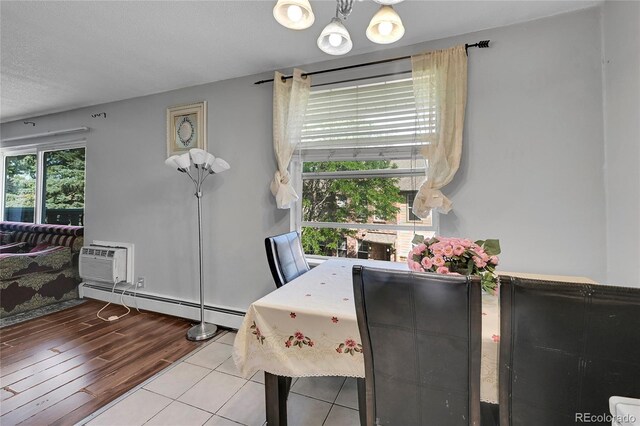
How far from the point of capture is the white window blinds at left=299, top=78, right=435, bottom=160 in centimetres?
216

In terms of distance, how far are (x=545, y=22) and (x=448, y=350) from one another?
220 cm

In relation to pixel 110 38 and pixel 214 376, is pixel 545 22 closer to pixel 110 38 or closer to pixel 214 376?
pixel 110 38

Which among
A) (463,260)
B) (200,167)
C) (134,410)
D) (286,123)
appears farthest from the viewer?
(200,167)

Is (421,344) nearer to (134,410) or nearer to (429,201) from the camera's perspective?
(429,201)

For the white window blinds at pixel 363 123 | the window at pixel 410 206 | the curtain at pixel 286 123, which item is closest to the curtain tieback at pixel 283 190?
the curtain at pixel 286 123

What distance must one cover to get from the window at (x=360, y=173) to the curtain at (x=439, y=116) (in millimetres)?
124

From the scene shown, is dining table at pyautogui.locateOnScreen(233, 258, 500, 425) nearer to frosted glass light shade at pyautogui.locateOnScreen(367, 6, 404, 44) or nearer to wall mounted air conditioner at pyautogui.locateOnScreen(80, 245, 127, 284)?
frosted glass light shade at pyautogui.locateOnScreen(367, 6, 404, 44)

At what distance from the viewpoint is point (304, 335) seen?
123 cm

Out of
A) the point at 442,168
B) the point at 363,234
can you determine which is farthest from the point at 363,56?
the point at 363,234

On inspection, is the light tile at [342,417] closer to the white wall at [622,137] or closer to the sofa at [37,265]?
the white wall at [622,137]

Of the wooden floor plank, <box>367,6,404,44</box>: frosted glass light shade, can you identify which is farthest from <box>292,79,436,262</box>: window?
the wooden floor plank

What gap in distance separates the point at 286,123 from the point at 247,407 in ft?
6.84

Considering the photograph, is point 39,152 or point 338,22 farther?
point 39,152

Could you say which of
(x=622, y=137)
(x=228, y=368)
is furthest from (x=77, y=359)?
(x=622, y=137)
